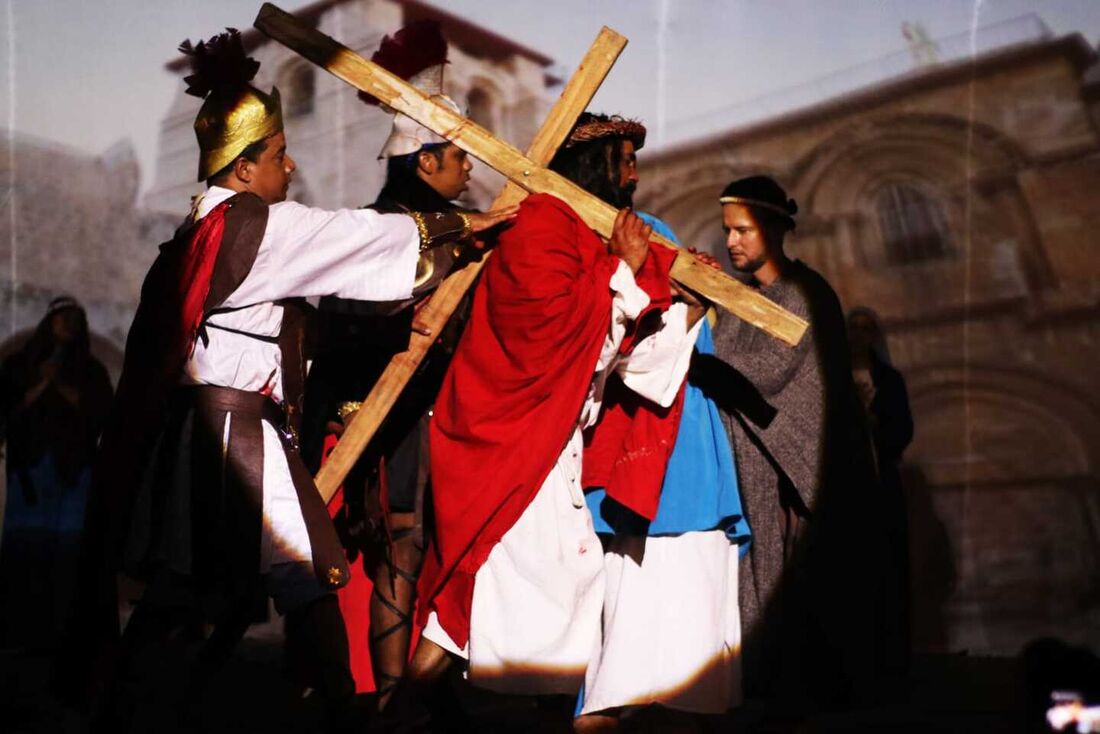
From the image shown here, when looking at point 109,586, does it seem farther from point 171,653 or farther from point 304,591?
point 171,653

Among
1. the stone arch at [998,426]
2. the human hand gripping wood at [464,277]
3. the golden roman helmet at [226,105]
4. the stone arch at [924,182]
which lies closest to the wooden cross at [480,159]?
the human hand gripping wood at [464,277]

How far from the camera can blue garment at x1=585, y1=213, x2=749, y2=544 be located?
362 cm

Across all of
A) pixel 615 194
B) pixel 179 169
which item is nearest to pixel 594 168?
pixel 615 194

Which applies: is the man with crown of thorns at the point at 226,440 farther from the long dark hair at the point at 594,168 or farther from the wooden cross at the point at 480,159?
the long dark hair at the point at 594,168

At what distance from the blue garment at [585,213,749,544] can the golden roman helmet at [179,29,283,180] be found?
1208mm

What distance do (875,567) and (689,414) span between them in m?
0.87

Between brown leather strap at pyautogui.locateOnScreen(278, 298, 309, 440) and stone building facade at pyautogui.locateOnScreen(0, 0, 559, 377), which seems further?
stone building facade at pyautogui.locateOnScreen(0, 0, 559, 377)

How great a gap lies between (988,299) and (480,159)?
13.9 feet

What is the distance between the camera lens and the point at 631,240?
11.2ft

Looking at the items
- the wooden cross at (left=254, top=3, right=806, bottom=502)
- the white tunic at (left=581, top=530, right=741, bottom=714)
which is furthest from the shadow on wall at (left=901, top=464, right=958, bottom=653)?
the wooden cross at (left=254, top=3, right=806, bottom=502)

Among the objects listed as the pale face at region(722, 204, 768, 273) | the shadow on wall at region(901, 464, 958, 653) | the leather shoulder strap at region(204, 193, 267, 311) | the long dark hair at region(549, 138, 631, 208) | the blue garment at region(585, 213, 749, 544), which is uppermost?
the long dark hair at region(549, 138, 631, 208)

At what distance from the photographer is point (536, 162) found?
3520mm

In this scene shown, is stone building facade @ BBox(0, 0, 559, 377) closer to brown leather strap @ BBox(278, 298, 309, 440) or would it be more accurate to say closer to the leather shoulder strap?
brown leather strap @ BBox(278, 298, 309, 440)

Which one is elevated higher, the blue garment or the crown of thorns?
the crown of thorns
